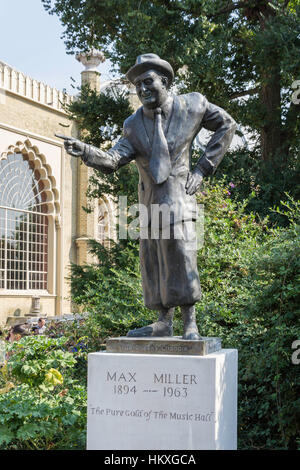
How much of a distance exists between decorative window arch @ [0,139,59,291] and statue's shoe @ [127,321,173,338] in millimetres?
18254

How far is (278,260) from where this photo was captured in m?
5.75

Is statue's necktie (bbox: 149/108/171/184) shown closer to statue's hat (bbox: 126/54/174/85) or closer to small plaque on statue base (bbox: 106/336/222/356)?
statue's hat (bbox: 126/54/174/85)

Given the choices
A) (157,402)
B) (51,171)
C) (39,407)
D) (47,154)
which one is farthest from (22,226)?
(157,402)

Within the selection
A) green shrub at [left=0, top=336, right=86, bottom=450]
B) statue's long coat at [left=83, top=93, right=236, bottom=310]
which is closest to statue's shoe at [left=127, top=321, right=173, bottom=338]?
statue's long coat at [left=83, top=93, right=236, bottom=310]

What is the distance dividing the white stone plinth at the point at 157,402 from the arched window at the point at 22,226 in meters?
18.5

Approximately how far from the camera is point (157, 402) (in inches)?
154

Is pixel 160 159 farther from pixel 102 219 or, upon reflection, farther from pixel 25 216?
pixel 102 219

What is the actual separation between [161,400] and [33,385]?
2060mm

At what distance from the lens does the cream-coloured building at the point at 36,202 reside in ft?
73.0

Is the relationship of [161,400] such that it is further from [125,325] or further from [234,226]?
[234,226]

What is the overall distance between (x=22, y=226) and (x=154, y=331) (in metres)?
19.4

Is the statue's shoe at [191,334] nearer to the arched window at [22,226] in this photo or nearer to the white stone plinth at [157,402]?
the white stone plinth at [157,402]

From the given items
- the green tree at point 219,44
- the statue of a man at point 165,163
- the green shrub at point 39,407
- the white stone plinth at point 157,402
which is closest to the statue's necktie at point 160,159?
the statue of a man at point 165,163
